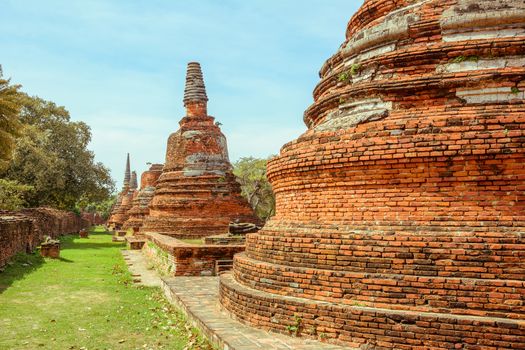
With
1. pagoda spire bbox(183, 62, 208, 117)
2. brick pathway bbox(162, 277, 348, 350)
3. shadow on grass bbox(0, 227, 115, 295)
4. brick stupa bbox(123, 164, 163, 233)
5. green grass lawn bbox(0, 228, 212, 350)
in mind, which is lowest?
green grass lawn bbox(0, 228, 212, 350)

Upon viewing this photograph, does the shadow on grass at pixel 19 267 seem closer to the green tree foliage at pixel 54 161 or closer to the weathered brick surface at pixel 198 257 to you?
the weathered brick surface at pixel 198 257

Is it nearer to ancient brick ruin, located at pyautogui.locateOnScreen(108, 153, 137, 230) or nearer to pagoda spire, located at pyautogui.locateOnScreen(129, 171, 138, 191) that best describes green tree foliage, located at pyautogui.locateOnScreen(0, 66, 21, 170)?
ancient brick ruin, located at pyautogui.locateOnScreen(108, 153, 137, 230)

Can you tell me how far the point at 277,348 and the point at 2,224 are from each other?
10.2 m

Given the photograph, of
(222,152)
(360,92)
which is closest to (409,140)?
(360,92)

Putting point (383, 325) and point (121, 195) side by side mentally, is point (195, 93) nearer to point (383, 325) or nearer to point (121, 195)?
point (383, 325)

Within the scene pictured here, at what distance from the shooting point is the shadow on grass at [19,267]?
1093 cm

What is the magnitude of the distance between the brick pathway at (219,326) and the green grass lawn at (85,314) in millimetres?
187

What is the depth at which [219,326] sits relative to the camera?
6.12 m

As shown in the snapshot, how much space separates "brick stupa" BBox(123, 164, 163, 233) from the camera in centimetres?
2659

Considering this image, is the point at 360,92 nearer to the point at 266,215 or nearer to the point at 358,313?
the point at 358,313

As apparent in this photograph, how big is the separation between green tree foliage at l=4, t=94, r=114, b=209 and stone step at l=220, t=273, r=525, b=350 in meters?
22.4

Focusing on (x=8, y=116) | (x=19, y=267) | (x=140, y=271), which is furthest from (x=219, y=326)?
(x=8, y=116)

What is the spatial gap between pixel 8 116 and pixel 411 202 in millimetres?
17461

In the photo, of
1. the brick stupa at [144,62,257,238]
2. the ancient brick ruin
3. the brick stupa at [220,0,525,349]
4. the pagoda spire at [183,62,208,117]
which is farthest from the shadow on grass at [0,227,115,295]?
the ancient brick ruin
